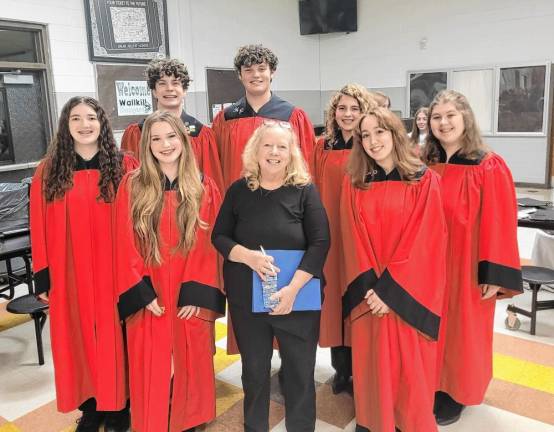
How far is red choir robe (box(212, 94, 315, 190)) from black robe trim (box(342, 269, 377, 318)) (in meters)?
1.04

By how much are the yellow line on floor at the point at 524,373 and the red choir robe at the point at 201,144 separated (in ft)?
7.42

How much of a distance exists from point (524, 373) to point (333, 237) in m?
1.64

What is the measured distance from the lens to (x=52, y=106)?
695 centimetres

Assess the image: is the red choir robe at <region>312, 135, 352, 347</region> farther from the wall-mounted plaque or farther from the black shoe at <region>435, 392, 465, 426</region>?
the wall-mounted plaque

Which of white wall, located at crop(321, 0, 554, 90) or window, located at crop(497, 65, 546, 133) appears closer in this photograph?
white wall, located at crop(321, 0, 554, 90)

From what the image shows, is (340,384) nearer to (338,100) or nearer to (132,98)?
(338,100)

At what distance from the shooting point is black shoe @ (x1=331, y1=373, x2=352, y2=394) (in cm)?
318

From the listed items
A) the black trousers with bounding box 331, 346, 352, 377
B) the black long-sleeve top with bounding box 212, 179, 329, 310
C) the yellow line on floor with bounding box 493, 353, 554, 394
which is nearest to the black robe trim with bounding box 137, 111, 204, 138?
the black long-sleeve top with bounding box 212, 179, 329, 310

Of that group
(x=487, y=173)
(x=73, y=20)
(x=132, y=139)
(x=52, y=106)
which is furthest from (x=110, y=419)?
(x=73, y=20)

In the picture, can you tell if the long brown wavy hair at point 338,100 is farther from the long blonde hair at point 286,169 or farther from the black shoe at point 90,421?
the black shoe at point 90,421

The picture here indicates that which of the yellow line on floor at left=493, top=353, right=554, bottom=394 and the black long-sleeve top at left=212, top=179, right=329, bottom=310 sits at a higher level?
the black long-sleeve top at left=212, top=179, right=329, bottom=310

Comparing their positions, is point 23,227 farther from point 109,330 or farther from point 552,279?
point 552,279

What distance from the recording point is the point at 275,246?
2330 millimetres

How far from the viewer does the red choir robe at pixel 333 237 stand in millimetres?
3023
